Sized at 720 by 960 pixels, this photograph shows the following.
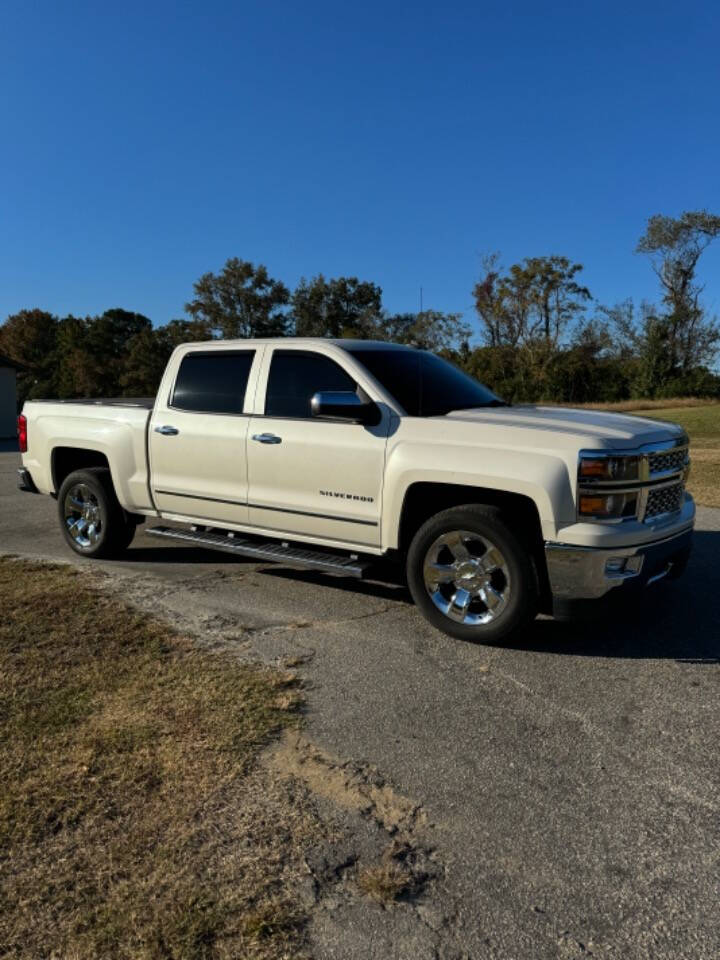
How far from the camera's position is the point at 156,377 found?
57.9m

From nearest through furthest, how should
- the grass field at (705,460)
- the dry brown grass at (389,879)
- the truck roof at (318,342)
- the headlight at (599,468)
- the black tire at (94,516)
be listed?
the dry brown grass at (389,879) < the headlight at (599,468) < the truck roof at (318,342) < the black tire at (94,516) < the grass field at (705,460)

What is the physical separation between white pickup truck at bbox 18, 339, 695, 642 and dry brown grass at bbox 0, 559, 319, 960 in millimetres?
1311

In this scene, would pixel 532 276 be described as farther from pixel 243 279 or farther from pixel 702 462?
pixel 702 462

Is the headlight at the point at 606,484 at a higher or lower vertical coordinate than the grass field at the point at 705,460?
higher

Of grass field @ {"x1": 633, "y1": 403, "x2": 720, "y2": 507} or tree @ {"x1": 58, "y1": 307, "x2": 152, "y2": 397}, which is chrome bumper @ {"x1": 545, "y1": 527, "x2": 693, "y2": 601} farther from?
tree @ {"x1": 58, "y1": 307, "x2": 152, "y2": 397}

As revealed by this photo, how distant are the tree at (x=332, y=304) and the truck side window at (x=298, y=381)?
5906 centimetres

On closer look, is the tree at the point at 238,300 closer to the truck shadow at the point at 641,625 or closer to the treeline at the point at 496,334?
the treeline at the point at 496,334

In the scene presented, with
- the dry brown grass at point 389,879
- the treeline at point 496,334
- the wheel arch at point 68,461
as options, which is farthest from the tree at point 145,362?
the dry brown grass at point 389,879

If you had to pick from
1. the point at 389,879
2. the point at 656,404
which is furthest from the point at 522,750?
the point at 656,404

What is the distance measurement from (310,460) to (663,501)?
7.64 ft

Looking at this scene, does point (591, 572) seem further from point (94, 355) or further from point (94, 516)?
point (94, 355)

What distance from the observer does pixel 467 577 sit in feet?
14.8

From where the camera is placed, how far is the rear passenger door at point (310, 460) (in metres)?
4.90

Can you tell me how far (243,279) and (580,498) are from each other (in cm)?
6310
